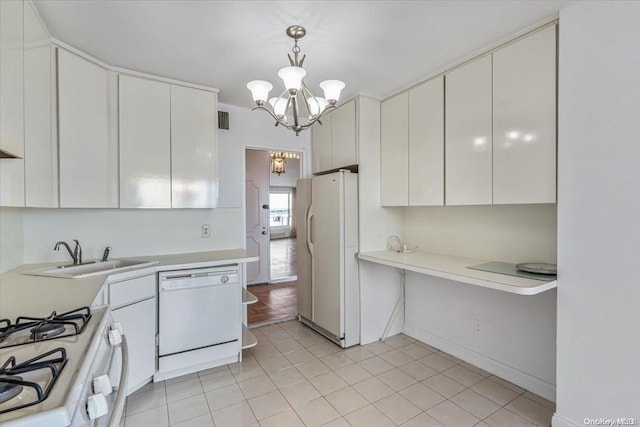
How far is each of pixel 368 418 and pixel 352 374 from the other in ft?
1.75

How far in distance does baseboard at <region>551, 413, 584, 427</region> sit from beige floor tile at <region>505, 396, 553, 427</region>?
8cm

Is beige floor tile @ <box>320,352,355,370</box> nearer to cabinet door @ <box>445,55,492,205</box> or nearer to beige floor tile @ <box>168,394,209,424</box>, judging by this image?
beige floor tile @ <box>168,394,209,424</box>

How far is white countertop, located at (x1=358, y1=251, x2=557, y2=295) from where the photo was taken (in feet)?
5.74

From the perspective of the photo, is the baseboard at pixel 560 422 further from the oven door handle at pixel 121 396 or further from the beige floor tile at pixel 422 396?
the oven door handle at pixel 121 396

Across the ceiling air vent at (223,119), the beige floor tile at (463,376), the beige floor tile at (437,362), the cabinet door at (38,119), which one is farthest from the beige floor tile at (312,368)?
the ceiling air vent at (223,119)

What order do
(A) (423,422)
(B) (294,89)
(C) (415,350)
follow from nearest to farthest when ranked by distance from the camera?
1. (B) (294,89)
2. (A) (423,422)
3. (C) (415,350)

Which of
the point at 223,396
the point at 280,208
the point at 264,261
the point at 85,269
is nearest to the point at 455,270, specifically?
the point at 223,396

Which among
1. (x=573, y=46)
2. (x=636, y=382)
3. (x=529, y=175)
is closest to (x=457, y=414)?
(x=636, y=382)

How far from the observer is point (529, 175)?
194 cm

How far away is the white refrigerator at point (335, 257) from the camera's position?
2934 millimetres

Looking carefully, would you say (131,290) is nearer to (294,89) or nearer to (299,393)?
(299,393)

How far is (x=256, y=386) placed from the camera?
230 cm

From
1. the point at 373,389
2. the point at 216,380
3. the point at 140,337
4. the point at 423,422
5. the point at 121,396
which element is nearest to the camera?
the point at 121,396

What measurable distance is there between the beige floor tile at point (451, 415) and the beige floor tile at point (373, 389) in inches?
13.1
